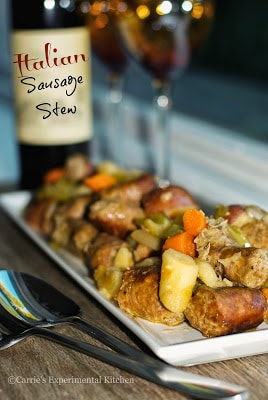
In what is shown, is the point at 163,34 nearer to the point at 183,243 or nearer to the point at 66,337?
the point at 183,243

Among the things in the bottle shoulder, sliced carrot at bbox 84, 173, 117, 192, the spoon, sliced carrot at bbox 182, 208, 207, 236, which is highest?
the bottle shoulder

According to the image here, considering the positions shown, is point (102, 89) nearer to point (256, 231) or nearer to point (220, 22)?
point (220, 22)

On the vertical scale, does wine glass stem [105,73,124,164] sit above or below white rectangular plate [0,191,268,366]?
below

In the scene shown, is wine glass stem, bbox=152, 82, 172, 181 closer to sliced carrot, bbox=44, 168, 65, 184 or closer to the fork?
sliced carrot, bbox=44, 168, 65, 184

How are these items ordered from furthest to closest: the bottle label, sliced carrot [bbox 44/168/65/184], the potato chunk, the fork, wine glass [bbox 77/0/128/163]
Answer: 1. wine glass [bbox 77/0/128/163]
2. sliced carrot [bbox 44/168/65/184]
3. the bottle label
4. the potato chunk
5. the fork

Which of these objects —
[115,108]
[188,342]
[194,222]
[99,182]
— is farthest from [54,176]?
[188,342]

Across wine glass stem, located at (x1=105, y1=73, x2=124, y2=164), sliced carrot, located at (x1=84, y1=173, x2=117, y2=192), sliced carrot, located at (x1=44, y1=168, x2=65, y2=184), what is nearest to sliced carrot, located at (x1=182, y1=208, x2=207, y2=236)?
sliced carrot, located at (x1=84, y1=173, x2=117, y2=192)

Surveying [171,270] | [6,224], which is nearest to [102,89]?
[6,224]

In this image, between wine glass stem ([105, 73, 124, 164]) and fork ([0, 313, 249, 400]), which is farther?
wine glass stem ([105, 73, 124, 164])
